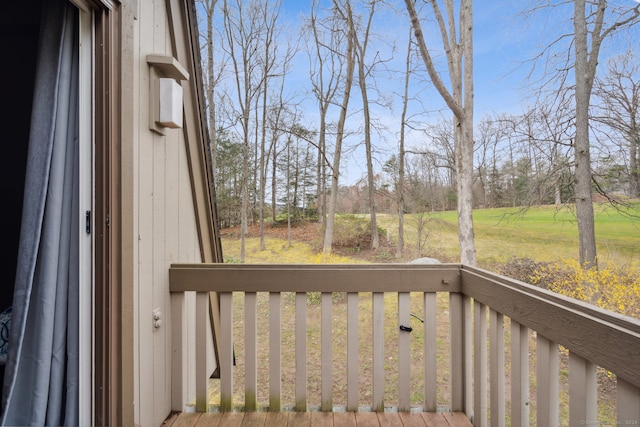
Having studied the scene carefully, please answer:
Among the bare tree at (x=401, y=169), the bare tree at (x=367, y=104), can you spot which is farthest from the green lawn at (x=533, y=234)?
the bare tree at (x=367, y=104)

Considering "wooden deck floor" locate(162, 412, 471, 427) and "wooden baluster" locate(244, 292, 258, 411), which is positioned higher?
"wooden baluster" locate(244, 292, 258, 411)

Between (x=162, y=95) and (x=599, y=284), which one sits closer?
(x=162, y=95)

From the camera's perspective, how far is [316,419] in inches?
68.4

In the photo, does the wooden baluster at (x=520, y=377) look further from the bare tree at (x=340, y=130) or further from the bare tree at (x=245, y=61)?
the bare tree at (x=245, y=61)

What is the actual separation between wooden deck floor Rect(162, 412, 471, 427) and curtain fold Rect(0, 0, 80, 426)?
656 millimetres

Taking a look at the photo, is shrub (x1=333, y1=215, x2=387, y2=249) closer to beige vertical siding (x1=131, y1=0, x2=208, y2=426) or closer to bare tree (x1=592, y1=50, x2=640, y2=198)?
bare tree (x1=592, y1=50, x2=640, y2=198)

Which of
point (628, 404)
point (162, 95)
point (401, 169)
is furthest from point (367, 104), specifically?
point (628, 404)

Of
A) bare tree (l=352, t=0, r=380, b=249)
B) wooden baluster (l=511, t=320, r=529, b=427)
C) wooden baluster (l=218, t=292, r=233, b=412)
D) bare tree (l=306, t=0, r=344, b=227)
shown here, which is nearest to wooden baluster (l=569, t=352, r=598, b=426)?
wooden baluster (l=511, t=320, r=529, b=427)

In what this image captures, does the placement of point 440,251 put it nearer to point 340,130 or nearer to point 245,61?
point 340,130

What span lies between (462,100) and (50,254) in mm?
5582

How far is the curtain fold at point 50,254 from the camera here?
1.20 m

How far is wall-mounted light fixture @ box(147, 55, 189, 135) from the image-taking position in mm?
1641

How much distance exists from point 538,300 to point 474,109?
5033mm

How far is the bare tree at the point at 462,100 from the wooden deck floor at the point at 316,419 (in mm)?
3480
